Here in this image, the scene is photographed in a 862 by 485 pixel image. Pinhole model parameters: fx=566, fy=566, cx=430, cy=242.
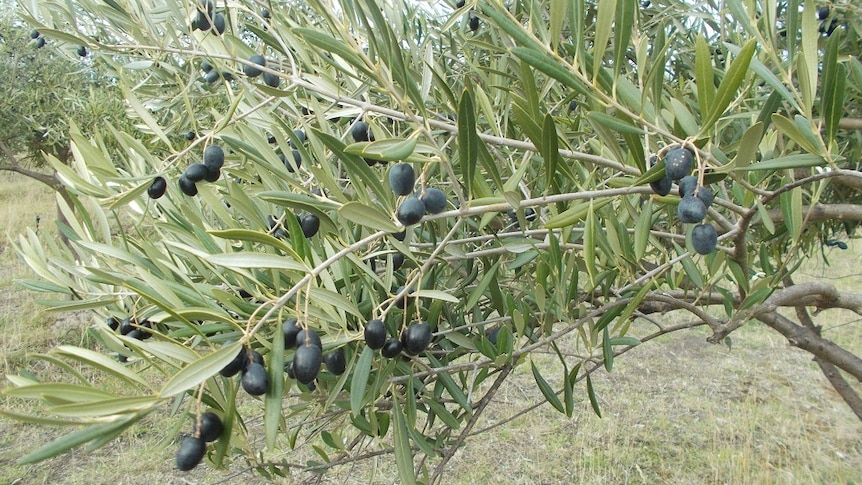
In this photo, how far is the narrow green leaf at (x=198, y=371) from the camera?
421 millimetres

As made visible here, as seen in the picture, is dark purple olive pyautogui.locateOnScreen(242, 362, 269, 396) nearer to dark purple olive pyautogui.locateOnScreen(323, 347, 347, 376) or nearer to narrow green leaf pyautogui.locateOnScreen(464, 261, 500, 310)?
dark purple olive pyautogui.locateOnScreen(323, 347, 347, 376)

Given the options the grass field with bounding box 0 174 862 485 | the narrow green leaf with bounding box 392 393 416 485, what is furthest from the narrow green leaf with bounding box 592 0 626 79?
the grass field with bounding box 0 174 862 485

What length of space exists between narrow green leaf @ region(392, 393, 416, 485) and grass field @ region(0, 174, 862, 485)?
180cm

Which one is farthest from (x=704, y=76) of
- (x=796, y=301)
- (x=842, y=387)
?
(x=842, y=387)

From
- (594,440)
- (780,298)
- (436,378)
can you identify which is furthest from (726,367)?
(436,378)

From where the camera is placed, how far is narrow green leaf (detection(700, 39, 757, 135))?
1.57ft

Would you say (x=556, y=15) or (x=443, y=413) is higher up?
(x=556, y=15)

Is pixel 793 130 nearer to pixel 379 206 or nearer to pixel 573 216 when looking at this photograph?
pixel 573 216

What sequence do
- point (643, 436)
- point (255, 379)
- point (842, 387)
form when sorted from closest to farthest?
point (255, 379), point (842, 387), point (643, 436)

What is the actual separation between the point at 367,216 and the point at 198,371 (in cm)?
22

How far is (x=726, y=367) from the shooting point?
4.74 m

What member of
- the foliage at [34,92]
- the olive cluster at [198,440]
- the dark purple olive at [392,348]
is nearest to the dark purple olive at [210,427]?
the olive cluster at [198,440]

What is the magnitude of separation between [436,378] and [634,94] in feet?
2.13

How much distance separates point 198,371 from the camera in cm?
45
